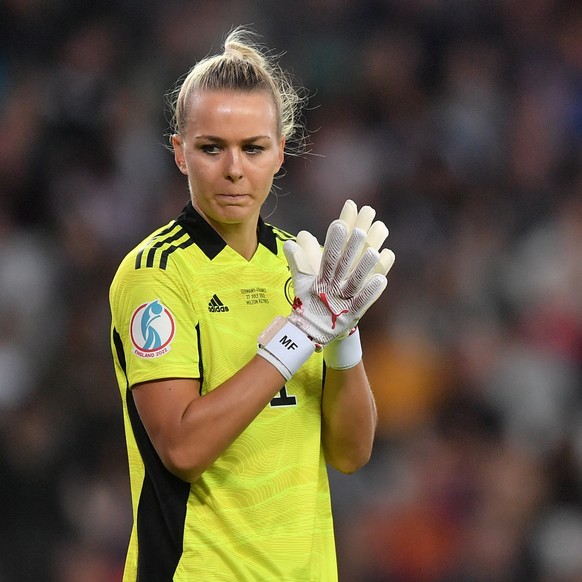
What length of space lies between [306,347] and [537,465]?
3.04 m

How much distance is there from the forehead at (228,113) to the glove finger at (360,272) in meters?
0.36

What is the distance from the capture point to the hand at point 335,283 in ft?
6.38

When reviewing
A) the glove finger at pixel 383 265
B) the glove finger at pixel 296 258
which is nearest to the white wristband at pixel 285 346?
the glove finger at pixel 296 258

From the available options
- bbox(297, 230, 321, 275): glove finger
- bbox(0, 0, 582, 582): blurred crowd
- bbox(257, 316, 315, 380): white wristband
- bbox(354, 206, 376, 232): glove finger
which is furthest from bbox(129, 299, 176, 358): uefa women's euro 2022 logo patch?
bbox(0, 0, 582, 582): blurred crowd

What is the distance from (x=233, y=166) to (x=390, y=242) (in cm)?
300

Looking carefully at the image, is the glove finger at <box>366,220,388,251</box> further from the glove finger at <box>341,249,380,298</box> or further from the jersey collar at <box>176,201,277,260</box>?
the jersey collar at <box>176,201,277,260</box>

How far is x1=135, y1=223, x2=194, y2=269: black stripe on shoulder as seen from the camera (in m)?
2.01

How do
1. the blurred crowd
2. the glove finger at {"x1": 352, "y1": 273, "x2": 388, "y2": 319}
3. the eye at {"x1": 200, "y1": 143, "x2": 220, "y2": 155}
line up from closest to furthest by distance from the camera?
the glove finger at {"x1": 352, "y1": 273, "x2": 388, "y2": 319}, the eye at {"x1": 200, "y1": 143, "x2": 220, "y2": 155}, the blurred crowd

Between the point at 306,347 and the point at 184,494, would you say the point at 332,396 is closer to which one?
the point at 306,347

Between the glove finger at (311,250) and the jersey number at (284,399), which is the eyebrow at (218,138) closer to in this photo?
the glove finger at (311,250)

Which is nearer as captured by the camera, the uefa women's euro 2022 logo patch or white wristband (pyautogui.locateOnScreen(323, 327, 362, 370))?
the uefa women's euro 2022 logo patch

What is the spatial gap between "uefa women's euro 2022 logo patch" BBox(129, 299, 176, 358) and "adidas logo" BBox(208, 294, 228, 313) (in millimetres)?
93

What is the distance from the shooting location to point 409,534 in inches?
176

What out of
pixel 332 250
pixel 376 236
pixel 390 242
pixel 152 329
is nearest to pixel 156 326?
pixel 152 329
